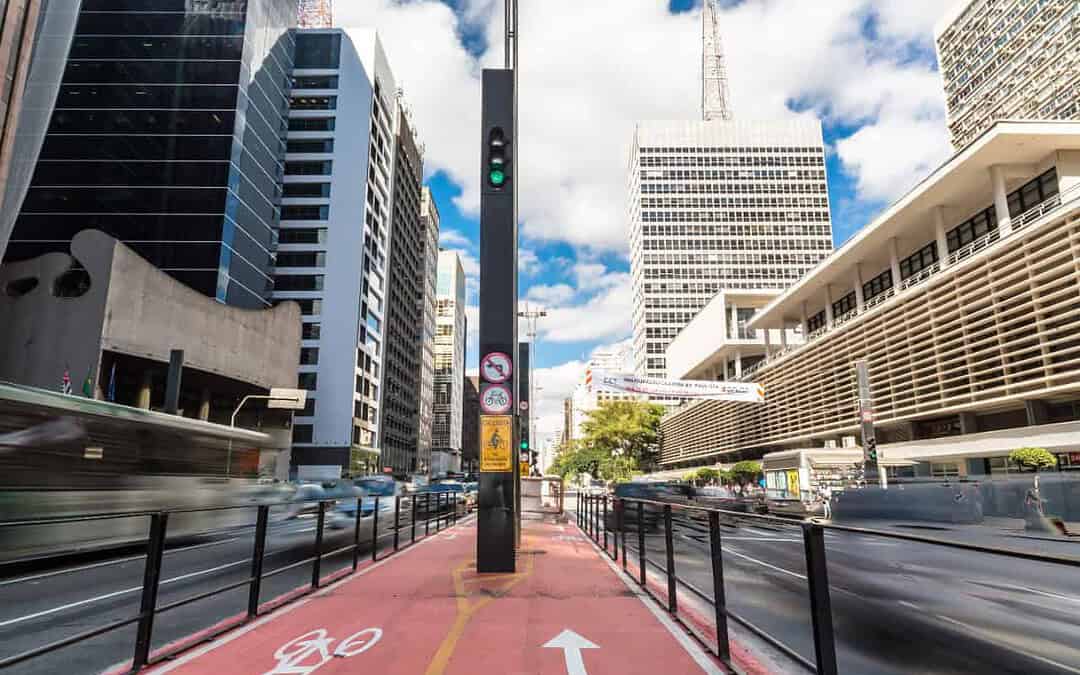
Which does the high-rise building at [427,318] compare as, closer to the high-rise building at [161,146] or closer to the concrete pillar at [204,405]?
the high-rise building at [161,146]

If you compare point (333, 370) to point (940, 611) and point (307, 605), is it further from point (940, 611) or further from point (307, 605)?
point (940, 611)

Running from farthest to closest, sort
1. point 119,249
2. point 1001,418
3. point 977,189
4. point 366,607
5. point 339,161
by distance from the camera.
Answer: point 339,161
point 119,249
point 977,189
point 1001,418
point 366,607

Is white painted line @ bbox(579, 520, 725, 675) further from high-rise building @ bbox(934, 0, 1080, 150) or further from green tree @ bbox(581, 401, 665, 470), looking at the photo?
high-rise building @ bbox(934, 0, 1080, 150)

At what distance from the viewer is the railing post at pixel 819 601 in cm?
414

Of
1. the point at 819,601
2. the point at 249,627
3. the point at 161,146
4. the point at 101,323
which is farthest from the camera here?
the point at 161,146

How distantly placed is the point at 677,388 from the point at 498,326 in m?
33.5

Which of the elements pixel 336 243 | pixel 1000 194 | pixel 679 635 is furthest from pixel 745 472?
pixel 336 243

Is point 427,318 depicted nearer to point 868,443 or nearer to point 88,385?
point 88,385

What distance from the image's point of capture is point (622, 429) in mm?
67625

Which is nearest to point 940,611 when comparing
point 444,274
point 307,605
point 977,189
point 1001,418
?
point 307,605

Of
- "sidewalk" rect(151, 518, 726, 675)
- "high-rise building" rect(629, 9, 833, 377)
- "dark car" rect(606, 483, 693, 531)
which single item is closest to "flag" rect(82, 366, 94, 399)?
"dark car" rect(606, 483, 693, 531)

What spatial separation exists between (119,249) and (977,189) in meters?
46.9

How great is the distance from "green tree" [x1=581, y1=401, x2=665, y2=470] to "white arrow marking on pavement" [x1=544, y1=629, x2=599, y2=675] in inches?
2445

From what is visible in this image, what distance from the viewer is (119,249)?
118 feet
